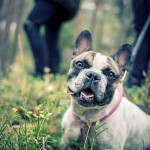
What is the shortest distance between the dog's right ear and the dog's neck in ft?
1.75

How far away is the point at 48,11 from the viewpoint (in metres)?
6.16

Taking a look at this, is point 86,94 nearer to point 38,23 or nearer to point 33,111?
point 33,111

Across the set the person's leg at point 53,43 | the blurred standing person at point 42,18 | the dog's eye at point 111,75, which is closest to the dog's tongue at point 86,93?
the dog's eye at point 111,75

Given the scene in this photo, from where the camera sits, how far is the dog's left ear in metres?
3.63

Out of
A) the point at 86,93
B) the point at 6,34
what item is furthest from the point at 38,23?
the point at 6,34

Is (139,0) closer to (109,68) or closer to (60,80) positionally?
(60,80)

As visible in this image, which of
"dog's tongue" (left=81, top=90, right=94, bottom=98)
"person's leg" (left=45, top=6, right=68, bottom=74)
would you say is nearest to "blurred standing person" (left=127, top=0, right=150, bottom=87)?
"person's leg" (left=45, top=6, right=68, bottom=74)

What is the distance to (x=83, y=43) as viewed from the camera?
12.1ft

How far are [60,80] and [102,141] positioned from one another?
9.09 feet

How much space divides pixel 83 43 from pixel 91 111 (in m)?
0.68

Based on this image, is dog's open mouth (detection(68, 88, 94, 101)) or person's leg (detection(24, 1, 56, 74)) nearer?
dog's open mouth (detection(68, 88, 94, 101))

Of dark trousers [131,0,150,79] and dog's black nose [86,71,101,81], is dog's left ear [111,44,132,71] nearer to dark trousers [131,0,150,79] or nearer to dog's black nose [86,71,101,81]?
dog's black nose [86,71,101,81]

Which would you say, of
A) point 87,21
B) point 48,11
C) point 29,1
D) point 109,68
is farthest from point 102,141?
point 87,21

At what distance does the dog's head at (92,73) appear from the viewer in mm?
3119
